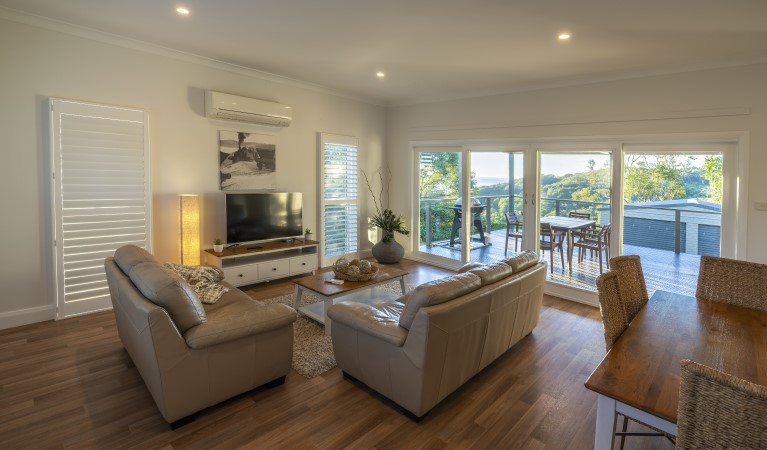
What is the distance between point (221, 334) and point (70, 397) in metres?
1.28

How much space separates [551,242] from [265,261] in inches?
151

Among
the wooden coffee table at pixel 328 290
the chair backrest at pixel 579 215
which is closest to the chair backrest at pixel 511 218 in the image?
the chair backrest at pixel 579 215

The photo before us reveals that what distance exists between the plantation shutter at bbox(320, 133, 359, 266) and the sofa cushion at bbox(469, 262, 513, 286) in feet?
12.3

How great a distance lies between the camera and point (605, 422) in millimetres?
1512

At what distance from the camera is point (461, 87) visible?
575 cm

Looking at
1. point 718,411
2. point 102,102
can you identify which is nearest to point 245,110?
point 102,102

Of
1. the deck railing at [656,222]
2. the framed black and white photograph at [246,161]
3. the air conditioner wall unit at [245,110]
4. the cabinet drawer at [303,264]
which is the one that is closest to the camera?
the deck railing at [656,222]

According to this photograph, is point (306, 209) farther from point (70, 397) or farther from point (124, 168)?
point (70, 397)

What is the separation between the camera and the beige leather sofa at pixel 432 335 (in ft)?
7.82

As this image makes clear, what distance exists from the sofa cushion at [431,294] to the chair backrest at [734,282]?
1.57 m

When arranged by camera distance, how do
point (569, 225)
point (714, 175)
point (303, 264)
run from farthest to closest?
point (303, 264), point (569, 225), point (714, 175)

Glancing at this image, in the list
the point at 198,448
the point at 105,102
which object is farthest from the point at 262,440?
the point at 105,102

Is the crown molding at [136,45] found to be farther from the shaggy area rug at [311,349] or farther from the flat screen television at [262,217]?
the shaggy area rug at [311,349]

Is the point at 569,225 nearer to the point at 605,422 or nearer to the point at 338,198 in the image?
the point at 338,198
